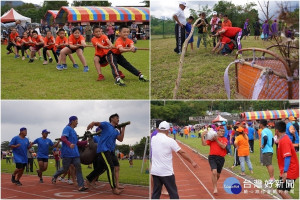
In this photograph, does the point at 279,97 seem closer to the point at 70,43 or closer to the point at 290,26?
the point at 290,26

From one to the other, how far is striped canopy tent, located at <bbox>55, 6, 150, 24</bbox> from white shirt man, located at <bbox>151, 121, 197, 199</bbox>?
66.9ft

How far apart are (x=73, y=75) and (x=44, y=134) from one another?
6.39ft

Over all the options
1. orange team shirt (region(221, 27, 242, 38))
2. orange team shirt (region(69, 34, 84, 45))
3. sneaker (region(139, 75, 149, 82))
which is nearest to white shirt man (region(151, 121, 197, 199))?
sneaker (region(139, 75, 149, 82))

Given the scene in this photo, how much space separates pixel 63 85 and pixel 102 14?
17.5 m

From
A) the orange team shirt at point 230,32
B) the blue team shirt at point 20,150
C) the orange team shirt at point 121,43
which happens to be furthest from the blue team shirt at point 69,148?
the orange team shirt at point 230,32

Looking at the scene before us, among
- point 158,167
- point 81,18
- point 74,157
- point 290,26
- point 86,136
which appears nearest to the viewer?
point 158,167

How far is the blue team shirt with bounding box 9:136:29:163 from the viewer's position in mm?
7561

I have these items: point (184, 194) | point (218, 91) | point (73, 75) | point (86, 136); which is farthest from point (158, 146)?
point (73, 75)

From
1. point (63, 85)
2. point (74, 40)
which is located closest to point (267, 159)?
point (63, 85)

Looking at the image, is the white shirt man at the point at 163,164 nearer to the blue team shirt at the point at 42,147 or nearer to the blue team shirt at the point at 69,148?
the blue team shirt at the point at 69,148

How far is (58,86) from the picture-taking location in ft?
27.2

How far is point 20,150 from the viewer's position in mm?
7691

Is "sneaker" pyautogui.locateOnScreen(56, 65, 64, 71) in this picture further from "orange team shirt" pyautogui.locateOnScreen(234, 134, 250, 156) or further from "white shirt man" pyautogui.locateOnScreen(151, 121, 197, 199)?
"white shirt man" pyautogui.locateOnScreen(151, 121, 197, 199)

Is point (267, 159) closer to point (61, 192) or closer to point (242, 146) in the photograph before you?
point (242, 146)
